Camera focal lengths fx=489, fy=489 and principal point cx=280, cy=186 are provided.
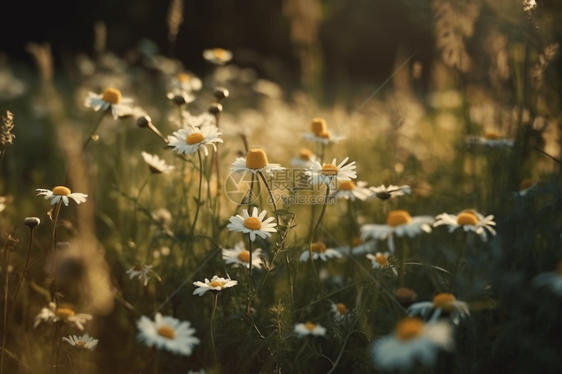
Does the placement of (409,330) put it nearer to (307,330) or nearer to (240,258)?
(307,330)

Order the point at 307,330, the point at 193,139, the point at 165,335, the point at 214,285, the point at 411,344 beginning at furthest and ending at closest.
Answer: the point at 193,139 → the point at 307,330 → the point at 214,285 → the point at 165,335 → the point at 411,344

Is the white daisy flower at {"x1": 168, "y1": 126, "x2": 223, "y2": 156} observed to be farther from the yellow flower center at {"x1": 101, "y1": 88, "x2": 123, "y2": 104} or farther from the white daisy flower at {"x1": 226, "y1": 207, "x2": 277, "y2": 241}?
the yellow flower center at {"x1": 101, "y1": 88, "x2": 123, "y2": 104}

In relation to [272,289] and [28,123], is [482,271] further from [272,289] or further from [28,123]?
[28,123]

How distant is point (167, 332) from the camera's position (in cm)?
120

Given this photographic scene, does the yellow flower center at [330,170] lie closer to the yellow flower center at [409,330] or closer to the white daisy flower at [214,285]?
the white daisy flower at [214,285]

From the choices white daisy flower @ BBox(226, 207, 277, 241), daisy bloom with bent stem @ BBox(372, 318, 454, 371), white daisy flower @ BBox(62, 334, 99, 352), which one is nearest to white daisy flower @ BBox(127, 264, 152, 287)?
white daisy flower @ BBox(62, 334, 99, 352)

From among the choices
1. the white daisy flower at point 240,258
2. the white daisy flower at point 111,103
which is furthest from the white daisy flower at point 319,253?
the white daisy flower at point 111,103

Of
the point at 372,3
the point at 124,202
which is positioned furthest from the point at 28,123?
the point at 372,3

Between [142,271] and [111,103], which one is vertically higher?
[111,103]

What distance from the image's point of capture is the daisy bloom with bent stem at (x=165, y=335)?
1.12 m

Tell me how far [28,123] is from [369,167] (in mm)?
3492

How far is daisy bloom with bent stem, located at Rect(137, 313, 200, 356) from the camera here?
1.12 m

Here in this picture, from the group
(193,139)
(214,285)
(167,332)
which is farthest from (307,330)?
(193,139)

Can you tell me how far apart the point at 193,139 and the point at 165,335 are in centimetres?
69
